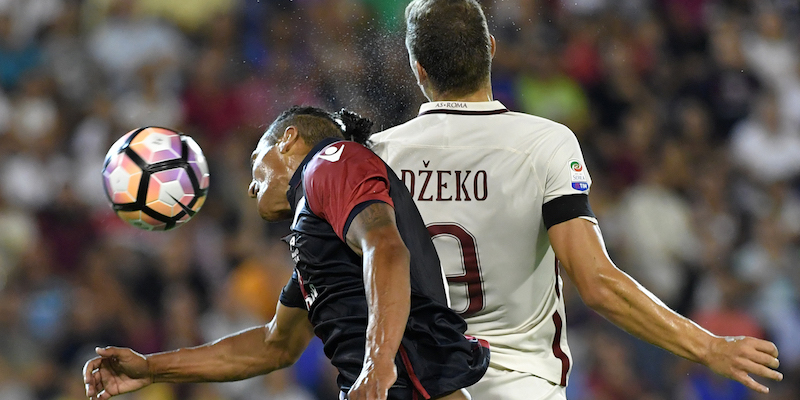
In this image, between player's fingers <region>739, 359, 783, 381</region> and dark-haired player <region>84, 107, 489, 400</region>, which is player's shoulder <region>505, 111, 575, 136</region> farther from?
player's fingers <region>739, 359, 783, 381</region>

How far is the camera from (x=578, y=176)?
10.4ft

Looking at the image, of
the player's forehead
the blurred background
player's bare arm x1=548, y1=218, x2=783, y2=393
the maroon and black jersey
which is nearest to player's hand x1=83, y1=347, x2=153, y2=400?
the player's forehead

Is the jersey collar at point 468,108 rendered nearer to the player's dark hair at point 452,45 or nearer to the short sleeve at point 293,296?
the player's dark hair at point 452,45

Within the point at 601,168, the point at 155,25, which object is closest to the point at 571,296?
the point at 601,168

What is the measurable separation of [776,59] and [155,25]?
19.4 feet

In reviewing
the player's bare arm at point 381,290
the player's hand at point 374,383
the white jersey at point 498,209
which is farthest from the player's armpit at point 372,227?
the white jersey at point 498,209

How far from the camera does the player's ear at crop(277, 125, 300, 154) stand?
3.32 meters

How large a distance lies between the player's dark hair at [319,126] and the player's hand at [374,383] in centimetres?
112

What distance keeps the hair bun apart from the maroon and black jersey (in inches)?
18.9

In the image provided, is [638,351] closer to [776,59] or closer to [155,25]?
[776,59]

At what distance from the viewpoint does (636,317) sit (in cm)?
301

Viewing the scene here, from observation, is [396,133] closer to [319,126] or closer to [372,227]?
[319,126]

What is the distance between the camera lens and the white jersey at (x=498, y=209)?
3.20 metres

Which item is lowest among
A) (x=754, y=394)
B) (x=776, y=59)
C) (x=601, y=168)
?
(x=754, y=394)
